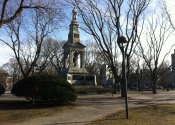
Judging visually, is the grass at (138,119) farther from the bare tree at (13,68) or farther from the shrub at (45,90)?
the bare tree at (13,68)

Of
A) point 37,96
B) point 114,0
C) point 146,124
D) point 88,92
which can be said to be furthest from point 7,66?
point 146,124

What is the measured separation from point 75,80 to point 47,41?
14.3 m

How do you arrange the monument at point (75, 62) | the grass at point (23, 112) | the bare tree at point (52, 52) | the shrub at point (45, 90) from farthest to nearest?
the bare tree at point (52, 52) < the monument at point (75, 62) < the shrub at point (45, 90) < the grass at point (23, 112)

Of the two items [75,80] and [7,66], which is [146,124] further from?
[7,66]

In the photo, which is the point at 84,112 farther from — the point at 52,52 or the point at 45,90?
the point at 52,52

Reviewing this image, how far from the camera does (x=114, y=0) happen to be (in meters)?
22.0

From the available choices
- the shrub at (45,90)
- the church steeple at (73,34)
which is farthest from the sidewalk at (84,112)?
the church steeple at (73,34)

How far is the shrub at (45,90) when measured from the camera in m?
13.4

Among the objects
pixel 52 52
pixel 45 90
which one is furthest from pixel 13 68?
pixel 45 90

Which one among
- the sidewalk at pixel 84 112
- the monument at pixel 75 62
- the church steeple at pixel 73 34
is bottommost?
the sidewalk at pixel 84 112

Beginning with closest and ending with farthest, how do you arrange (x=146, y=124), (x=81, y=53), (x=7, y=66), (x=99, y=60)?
1. (x=146, y=124)
2. (x=81, y=53)
3. (x=99, y=60)
4. (x=7, y=66)

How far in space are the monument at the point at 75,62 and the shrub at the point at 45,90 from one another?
659 inches

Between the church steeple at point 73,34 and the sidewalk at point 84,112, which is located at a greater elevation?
the church steeple at point 73,34

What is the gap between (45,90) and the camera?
1346cm
